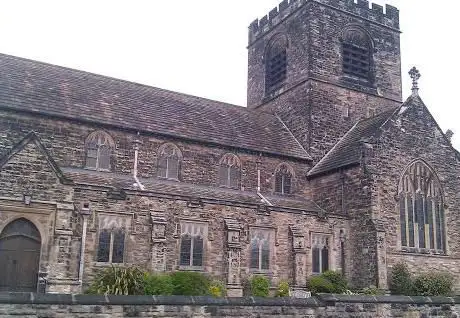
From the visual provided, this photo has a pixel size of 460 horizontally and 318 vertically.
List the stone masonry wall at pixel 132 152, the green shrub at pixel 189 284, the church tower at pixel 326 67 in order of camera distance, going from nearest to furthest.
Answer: the green shrub at pixel 189 284, the stone masonry wall at pixel 132 152, the church tower at pixel 326 67

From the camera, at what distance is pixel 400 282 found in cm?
2734

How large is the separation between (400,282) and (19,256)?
17772mm

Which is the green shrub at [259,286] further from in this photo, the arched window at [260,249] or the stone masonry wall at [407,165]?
the stone masonry wall at [407,165]

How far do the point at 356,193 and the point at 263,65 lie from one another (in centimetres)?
1512

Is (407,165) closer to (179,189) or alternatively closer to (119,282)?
(179,189)

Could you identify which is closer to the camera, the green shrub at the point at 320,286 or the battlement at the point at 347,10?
the green shrub at the point at 320,286

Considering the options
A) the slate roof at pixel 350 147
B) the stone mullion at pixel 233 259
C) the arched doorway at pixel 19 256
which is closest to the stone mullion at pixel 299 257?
the stone mullion at pixel 233 259

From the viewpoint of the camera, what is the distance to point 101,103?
28797 millimetres

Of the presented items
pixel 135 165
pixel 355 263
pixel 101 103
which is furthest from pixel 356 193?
pixel 101 103

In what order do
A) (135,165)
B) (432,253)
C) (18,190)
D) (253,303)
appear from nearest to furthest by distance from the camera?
(253,303) < (18,190) < (135,165) < (432,253)

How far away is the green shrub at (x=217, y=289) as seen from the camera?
74.4 ft

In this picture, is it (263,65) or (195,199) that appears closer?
(195,199)

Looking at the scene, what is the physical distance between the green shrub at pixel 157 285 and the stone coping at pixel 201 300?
18.0 ft

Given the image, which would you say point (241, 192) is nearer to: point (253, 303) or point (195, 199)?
point (195, 199)
